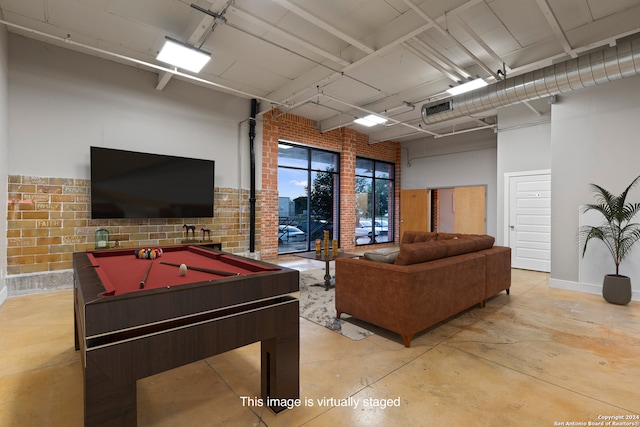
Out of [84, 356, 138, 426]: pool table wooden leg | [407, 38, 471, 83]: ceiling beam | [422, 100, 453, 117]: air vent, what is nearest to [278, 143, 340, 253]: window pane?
[422, 100, 453, 117]: air vent

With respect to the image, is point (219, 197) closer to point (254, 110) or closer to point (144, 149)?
point (144, 149)

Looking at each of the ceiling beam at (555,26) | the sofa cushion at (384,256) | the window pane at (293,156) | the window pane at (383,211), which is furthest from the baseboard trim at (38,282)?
the window pane at (383,211)

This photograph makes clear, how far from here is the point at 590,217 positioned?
4.61m

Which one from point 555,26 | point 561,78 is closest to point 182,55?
point 555,26

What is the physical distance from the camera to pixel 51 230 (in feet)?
14.6

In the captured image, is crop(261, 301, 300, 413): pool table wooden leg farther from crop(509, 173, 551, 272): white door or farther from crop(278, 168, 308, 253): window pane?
crop(509, 173, 551, 272): white door

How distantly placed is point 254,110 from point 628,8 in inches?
229

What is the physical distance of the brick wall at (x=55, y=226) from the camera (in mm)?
4195

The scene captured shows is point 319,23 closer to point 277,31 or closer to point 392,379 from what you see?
point 277,31

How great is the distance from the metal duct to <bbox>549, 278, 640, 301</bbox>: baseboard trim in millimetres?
2917

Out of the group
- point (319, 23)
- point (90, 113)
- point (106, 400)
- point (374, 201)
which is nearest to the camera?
point (106, 400)

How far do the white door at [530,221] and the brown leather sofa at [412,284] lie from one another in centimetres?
342

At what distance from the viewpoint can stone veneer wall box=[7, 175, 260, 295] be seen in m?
4.19

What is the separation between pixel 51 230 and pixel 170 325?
4.40 metres
